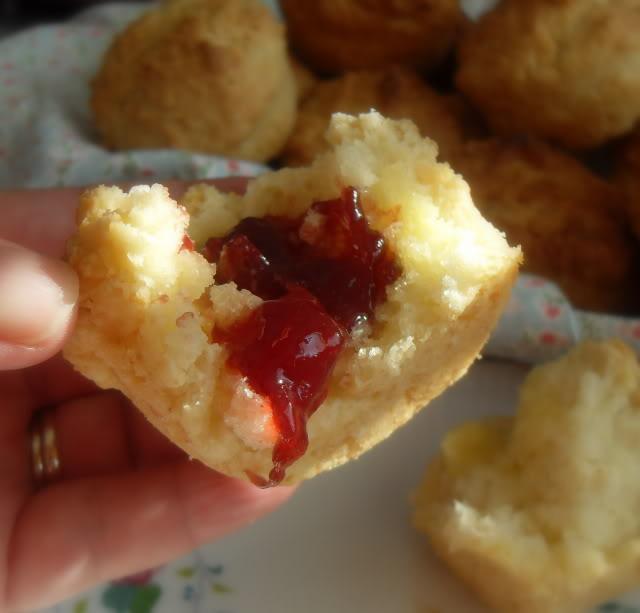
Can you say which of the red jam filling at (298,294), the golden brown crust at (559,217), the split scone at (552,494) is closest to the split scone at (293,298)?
the red jam filling at (298,294)

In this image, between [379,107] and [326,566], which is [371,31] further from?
[326,566]

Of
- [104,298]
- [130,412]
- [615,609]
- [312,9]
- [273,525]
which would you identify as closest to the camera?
[104,298]

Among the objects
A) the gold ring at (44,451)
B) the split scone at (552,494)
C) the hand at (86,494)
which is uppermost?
the split scone at (552,494)

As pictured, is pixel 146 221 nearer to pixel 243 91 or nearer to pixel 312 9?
pixel 243 91

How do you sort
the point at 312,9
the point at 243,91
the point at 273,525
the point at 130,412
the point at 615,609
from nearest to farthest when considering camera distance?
the point at 615,609 → the point at 273,525 → the point at 130,412 → the point at 243,91 → the point at 312,9

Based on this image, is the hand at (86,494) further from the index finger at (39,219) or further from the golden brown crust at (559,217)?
the golden brown crust at (559,217)

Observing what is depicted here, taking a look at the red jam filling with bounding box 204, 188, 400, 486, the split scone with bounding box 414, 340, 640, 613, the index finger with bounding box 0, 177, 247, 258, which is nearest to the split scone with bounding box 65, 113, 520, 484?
the red jam filling with bounding box 204, 188, 400, 486

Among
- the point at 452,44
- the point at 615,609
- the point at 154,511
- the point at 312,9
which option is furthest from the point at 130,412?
the point at 452,44
